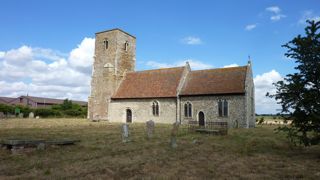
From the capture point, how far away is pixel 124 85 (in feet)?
123

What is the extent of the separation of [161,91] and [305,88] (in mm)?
23495

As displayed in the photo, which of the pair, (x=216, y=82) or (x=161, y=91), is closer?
(x=216, y=82)

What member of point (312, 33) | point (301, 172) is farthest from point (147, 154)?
point (312, 33)

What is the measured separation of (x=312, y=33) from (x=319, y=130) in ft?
11.7

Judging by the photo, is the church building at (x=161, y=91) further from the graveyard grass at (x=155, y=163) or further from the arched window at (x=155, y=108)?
the graveyard grass at (x=155, y=163)

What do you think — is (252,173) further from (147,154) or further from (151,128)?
(151,128)

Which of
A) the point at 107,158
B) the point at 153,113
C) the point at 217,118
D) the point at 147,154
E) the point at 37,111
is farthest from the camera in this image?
the point at 37,111

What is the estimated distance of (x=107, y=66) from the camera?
38.3 metres

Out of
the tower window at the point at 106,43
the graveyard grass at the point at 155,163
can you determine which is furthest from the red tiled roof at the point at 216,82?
the graveyard grass at the point at 155,163

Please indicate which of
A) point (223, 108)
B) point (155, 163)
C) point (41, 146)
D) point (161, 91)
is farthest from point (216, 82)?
point (155, 163)

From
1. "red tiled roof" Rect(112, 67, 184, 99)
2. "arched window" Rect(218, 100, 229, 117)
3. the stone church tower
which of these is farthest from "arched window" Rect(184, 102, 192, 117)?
the stone church tower

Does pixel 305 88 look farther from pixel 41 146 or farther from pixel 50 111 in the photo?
pixel 50 111

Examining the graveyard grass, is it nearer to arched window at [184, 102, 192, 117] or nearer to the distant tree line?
arched window at [184, 102, 192, 117]

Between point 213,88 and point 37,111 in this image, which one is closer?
point 213,88
